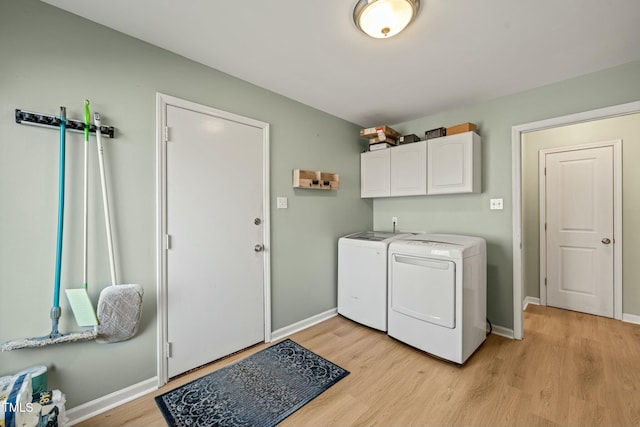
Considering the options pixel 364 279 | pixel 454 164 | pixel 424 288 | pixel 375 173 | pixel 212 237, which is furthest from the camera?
pixel 375 173

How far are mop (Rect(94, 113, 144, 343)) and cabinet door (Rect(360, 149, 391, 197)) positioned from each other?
2528 millimetres

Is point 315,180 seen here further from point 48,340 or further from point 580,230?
point 580,230

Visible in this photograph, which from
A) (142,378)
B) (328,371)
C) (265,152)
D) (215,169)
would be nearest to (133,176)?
(215,169)

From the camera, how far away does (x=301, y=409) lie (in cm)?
160

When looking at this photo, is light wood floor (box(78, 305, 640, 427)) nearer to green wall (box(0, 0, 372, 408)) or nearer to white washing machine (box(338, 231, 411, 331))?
white washing machine (box(338, 231, 411, 331))

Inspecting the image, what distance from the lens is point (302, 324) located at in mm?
2680

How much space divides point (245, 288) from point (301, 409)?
40.4 inches

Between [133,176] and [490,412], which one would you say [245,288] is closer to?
[133,176]

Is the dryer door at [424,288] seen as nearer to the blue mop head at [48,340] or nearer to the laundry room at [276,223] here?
the laundry room at [276,223]

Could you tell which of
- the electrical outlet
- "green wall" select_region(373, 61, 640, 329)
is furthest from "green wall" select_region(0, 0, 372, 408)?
the electrical outlet

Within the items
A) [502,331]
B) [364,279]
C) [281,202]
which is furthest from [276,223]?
[502,331]

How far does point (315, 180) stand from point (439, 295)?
1582 millimetres

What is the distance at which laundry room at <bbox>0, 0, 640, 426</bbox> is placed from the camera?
1419 millimetres

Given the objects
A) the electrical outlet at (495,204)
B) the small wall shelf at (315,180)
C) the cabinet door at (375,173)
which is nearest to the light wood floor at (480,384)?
the electrical outlet at (495,204)
